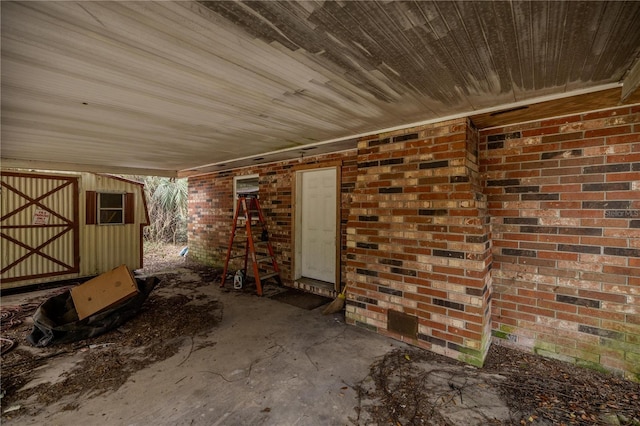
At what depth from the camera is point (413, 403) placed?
6.42ft

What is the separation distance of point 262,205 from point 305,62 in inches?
154

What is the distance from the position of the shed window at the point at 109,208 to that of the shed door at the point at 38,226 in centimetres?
25

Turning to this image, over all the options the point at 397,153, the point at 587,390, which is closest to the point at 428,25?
the point at 397,153

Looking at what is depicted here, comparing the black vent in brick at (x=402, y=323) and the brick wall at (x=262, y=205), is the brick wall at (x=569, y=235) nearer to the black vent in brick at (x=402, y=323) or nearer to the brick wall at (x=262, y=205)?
the black vent in brick at (x=402, y=323)

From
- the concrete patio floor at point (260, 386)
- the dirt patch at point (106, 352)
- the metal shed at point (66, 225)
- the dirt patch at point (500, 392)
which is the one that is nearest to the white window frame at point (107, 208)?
the metal shed at point (66, 225)

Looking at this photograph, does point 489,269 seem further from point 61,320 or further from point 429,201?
point 61,320

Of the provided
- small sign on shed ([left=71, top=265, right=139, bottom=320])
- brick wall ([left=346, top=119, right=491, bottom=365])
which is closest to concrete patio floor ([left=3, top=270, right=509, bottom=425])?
brick wall ([left=346, top=119, right=491, bottom=365])

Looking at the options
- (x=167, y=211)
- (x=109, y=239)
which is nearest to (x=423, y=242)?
(x=109, y=239)

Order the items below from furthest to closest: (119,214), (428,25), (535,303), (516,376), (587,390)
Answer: (119,214) < (535,303) < (516,376) < (587,390) < (428,25)

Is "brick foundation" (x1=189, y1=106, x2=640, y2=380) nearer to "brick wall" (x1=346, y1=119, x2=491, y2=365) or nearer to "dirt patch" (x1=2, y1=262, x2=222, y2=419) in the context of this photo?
"brick wall" (x1=346, y1=119, x2=491, y2=365)

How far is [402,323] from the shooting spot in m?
Result: 2.88

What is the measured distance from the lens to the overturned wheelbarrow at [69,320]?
280cm

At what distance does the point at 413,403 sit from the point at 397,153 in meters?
2.30

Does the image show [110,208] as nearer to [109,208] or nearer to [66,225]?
[109,208]
